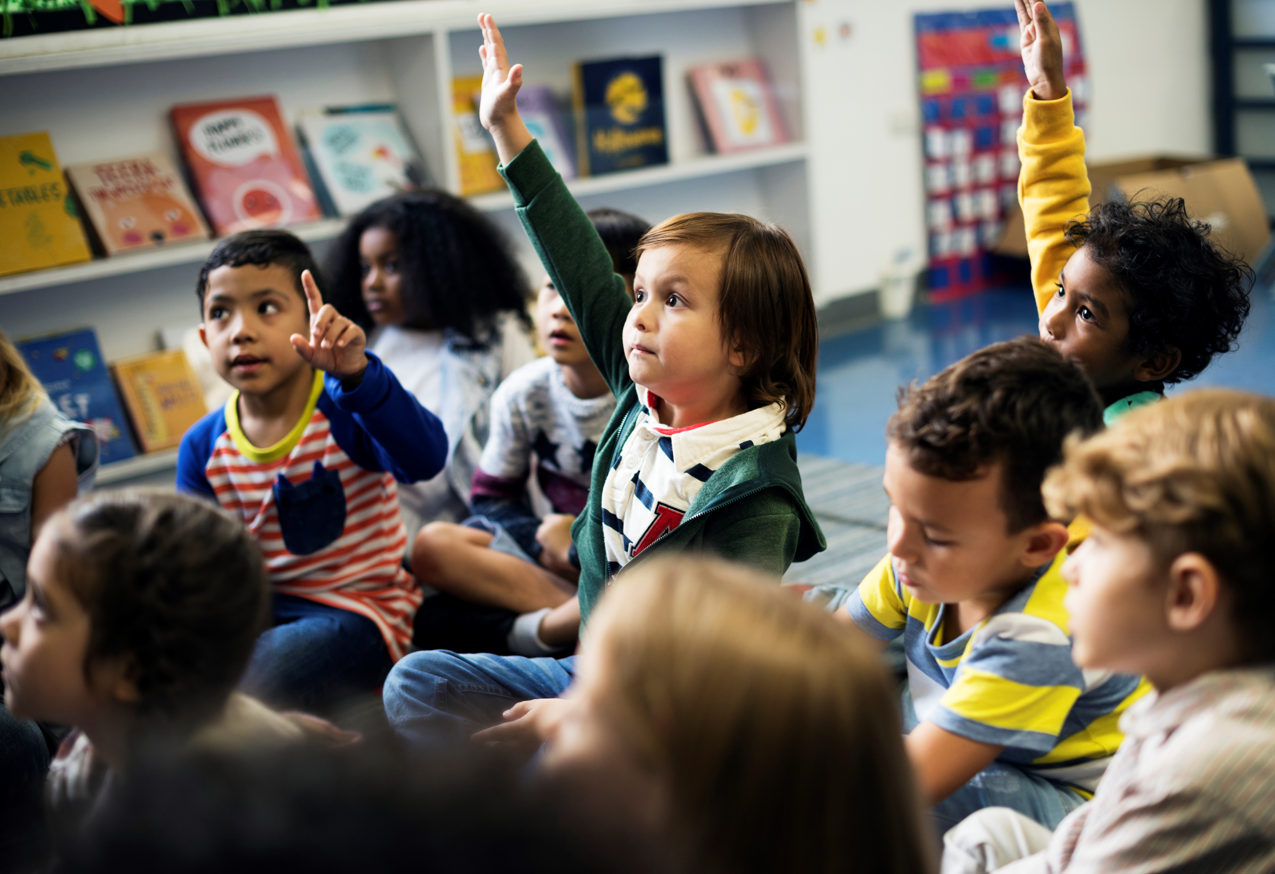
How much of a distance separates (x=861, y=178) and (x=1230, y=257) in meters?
3.06

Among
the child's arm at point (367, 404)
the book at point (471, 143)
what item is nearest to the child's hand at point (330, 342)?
the child's arm at point (367, 404)

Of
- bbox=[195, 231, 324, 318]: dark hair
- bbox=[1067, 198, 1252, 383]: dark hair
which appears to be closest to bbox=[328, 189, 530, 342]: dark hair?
bbox=[195, 231, 324, 318]: dark hair

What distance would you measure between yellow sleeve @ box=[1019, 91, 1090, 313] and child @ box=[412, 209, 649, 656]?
586 mm

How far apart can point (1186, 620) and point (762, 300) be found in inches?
25.5

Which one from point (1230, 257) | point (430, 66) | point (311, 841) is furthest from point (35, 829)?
point (430, 66)

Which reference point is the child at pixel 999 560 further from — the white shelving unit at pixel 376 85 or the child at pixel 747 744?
the white shelving unit at pixel 376 85

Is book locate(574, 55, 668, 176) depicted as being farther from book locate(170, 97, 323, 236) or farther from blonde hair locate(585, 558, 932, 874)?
blonde hair locate(585, 558, 932, 874)

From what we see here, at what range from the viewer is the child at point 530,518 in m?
1.77

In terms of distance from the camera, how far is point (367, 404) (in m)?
1.47

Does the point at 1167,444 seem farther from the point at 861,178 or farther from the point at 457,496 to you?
the point at 861,178

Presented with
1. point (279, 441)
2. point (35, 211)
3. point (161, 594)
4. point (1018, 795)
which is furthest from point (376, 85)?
point (1018, 795)

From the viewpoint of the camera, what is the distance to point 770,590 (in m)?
0.60

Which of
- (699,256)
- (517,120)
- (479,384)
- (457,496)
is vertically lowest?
(457,496)

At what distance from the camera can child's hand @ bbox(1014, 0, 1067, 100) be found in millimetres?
1401
